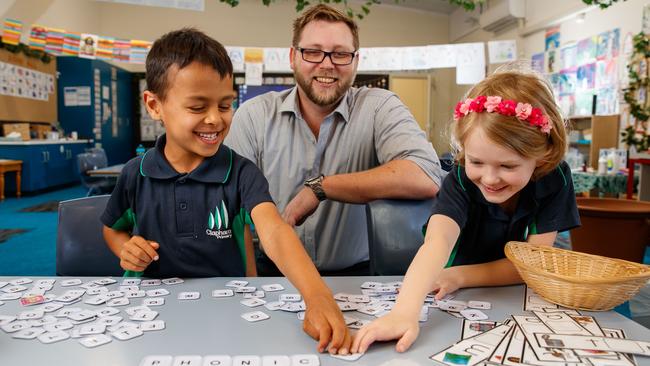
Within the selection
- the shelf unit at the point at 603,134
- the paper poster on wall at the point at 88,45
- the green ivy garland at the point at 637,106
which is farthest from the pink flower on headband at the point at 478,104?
the paper poster on wall at the point at 88,45

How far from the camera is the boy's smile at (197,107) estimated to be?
3.88 ft

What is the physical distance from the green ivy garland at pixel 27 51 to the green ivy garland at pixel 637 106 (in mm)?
8410

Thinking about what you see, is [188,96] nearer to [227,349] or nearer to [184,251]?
[184,251]

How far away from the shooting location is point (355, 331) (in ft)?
2.66

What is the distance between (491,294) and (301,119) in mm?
1056

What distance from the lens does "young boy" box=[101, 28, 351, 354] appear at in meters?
1.19

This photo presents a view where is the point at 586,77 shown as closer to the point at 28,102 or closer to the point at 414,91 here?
the point at 414,91

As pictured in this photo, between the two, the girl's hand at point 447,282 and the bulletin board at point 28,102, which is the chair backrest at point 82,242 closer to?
the girl's hand at point 447,282

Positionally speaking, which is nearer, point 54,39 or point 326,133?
point 326,133

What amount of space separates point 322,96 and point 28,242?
11.9 ft

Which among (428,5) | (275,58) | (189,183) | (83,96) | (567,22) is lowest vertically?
(189,183)

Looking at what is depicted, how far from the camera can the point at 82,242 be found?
139 centimetres

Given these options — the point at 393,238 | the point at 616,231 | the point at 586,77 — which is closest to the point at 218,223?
the point at 393,238

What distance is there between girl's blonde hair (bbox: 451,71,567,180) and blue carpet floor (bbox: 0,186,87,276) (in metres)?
3.07
